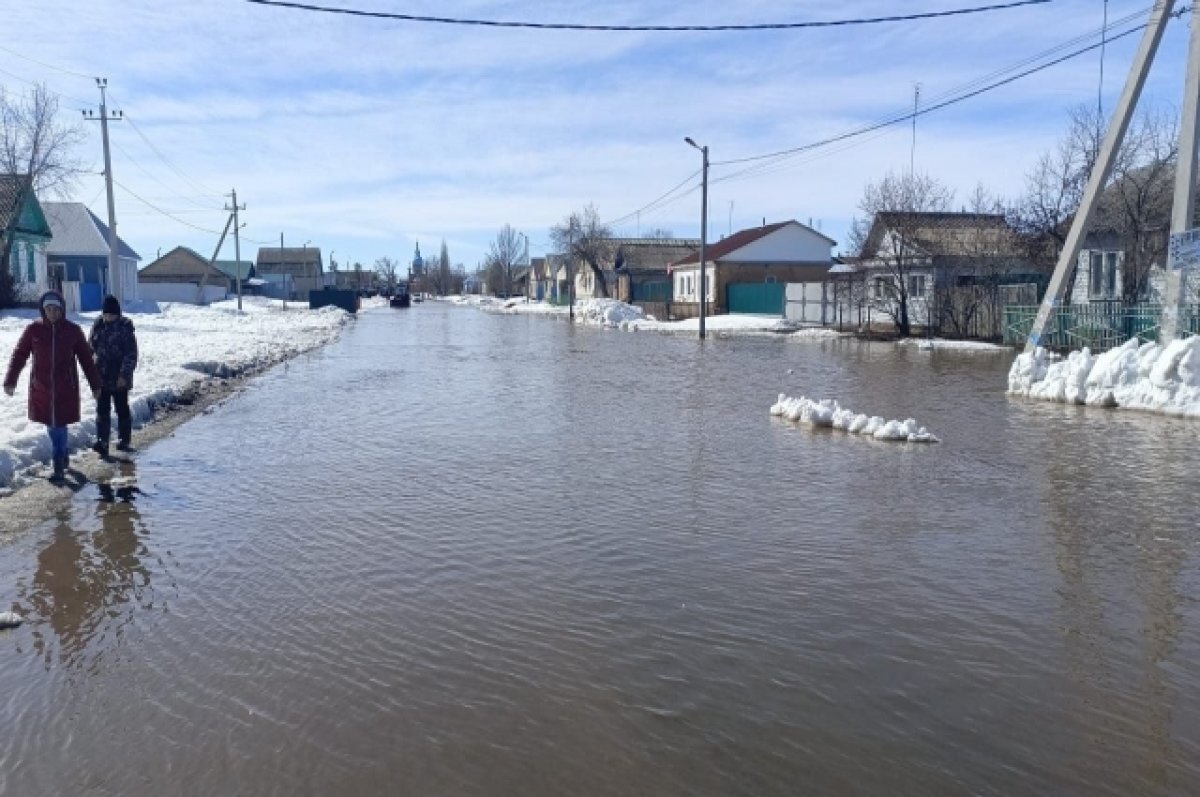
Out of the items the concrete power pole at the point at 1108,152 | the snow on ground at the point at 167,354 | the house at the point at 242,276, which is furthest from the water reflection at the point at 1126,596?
the house at the point at 242,276

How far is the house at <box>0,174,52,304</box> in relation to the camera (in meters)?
36.3

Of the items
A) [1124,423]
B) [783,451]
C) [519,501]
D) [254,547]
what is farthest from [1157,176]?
[254,547]

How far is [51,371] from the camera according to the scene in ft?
29.5

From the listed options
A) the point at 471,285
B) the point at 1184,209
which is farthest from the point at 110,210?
the point at 471,285

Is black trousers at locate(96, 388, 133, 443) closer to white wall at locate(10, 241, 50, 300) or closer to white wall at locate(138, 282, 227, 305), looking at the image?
white wall at locate(10, 241, 50, 300)

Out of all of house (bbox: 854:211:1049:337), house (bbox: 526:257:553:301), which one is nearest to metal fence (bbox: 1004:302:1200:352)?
house (bbox: 854:211:1049:337)

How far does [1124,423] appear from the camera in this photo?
43.9 feet

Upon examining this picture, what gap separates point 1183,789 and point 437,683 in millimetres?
3122

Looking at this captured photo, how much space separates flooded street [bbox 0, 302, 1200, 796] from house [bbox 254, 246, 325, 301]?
11237 cm

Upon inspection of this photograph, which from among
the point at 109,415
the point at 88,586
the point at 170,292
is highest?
the point at 170,292

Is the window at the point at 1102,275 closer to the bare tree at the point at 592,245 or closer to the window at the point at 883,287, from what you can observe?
the window at the point at 883,287

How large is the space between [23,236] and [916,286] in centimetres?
3542

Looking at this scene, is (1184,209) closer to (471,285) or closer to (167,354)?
(167,354)

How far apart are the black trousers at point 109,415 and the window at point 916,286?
30.5 meters
